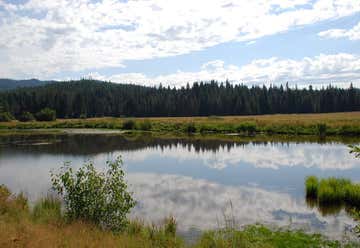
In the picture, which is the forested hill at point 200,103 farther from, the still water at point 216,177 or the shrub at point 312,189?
the shrub at point 312,189

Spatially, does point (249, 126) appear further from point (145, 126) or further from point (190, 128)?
point (145, 126)

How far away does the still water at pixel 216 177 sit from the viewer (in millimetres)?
13539

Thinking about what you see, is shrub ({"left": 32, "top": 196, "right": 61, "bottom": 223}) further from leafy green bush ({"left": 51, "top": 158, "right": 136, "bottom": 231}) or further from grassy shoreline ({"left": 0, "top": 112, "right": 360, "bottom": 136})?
grassy shoreline ({"left": 0, "top": 112, "right": 360, "bottom": 136})

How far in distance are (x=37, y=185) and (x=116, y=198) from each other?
10037 millimetres

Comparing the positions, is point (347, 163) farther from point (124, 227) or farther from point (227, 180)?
point (124, 227)

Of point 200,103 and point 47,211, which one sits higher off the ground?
point 200,103

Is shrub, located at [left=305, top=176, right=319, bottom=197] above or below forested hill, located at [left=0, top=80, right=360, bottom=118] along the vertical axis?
below

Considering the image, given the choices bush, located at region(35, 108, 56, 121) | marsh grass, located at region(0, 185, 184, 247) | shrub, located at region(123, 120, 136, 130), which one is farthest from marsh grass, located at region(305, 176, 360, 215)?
bush, located at region(35, 108, 56, 121)

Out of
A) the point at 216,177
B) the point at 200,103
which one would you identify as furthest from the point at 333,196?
the point at 200,103

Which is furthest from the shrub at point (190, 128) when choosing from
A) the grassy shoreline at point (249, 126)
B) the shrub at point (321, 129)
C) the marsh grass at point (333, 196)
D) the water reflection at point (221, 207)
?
the marsh grass at point (333, 196)

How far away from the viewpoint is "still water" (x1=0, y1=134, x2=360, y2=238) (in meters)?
13.5

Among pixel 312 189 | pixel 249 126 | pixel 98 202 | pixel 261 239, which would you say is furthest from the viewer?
pixel 249 126

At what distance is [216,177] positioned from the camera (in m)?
22.2

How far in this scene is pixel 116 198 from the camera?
420 inches
